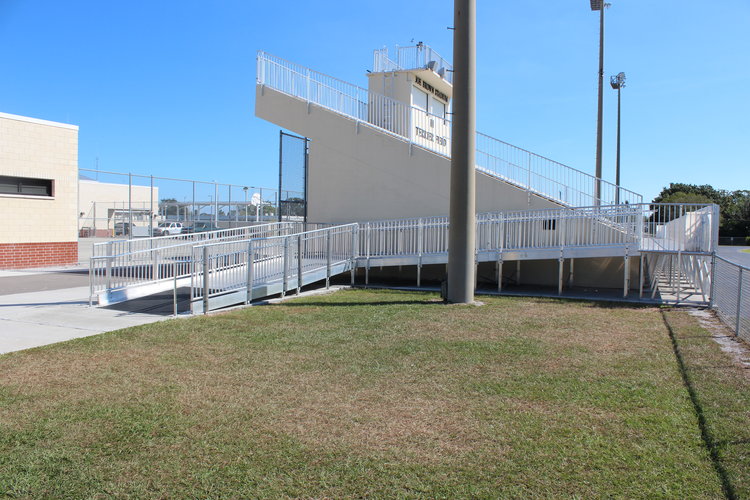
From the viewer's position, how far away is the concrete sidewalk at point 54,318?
7.77 m

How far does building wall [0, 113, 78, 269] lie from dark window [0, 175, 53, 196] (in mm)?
214

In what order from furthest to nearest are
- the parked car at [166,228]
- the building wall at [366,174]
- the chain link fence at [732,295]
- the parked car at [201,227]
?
the parked car at [166,228], the parked car at [201,227], the building wall at [366,174], the chain link fence at [732,295]

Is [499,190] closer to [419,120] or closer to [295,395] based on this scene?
[419,120]

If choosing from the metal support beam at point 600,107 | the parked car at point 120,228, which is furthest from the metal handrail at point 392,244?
the parked car at point 120,228

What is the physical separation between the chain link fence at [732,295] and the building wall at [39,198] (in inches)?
742

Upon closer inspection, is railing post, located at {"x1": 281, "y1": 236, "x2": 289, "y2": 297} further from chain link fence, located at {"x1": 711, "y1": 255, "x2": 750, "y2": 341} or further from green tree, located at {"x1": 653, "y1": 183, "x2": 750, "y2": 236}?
green tree, located at {"x1": 653, "y1": 183, "x2": 750, "y2": 236}

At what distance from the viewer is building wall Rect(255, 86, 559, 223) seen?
15383mm

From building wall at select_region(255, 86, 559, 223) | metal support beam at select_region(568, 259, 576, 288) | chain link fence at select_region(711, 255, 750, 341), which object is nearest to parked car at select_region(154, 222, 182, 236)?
building wall at select_region(255, 86, 559, 223)

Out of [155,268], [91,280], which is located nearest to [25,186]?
[155,268]

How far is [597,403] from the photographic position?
16.8ft

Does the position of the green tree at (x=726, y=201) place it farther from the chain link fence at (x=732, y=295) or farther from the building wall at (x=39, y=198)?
the building wall at (x=39, y=198)

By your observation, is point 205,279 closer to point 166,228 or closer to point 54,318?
point 54,318

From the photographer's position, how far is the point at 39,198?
1767cm

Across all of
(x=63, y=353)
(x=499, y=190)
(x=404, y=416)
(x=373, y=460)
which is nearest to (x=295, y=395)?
(x=404, y=416)
